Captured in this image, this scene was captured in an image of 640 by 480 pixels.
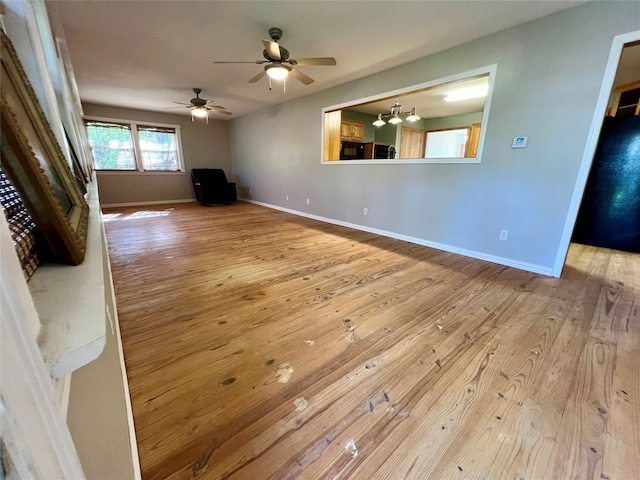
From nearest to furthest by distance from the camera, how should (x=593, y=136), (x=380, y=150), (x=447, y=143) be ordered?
(x=593, y=136)
(x=380, y=150)
(x=447, y=143)

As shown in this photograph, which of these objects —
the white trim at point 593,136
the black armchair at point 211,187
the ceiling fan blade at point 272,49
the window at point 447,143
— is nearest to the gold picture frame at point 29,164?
the ceiling fan blade at point 272,49

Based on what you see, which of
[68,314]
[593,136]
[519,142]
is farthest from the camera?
[519,142]

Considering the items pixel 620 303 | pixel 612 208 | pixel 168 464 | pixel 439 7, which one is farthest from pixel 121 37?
pixel 612 208

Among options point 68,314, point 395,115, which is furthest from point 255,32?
point 395,115

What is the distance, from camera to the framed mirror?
11.7 ft

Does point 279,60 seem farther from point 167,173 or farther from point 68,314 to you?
point 167,173

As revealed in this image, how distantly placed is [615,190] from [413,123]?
505 cm

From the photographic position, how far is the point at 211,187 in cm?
678

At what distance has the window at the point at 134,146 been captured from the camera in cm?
605

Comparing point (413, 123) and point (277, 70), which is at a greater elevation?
point (413, 123)

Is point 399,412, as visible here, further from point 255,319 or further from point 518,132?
point 518,132

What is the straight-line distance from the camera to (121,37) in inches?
112

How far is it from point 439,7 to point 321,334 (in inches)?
112

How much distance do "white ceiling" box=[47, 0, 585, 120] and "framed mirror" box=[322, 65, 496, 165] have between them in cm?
42
